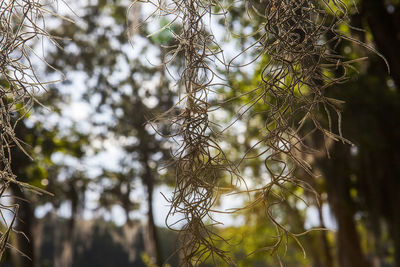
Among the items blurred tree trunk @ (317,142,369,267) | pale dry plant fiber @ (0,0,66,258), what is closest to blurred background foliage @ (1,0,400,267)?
blurred tree trunk @ (317,142,369,267)

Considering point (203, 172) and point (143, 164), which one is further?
point (143, 164)

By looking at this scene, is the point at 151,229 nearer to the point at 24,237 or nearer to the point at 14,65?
the point at 24,237

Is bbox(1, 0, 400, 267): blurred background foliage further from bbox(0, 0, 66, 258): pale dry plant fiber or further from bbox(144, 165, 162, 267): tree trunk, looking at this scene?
bbox(0, 0, 66, 258): pale dry plant fiber

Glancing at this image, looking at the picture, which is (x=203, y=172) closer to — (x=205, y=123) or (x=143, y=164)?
(x=205, y=123)

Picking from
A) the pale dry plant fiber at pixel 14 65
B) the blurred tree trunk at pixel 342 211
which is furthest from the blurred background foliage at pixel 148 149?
the pale dry plant fiber at pixel 14 65

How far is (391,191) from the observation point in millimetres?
6070

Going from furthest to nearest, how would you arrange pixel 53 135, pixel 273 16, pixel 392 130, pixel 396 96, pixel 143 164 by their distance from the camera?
pixel 143 164, pixel 392 130, pixel 396 96, pixel 53 135, pixel 273 16

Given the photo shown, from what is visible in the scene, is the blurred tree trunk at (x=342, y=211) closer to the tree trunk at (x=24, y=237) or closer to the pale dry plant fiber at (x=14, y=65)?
the tree trunk at (x=24, y=237)

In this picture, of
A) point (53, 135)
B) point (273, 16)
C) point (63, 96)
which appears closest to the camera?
point (273, 16)

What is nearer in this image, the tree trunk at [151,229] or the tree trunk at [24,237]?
the tree trunk at [24,237]

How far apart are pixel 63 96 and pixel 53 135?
224cm

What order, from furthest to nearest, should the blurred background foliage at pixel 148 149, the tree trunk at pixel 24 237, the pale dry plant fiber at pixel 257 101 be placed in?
the blurred background foliage at pixel 148 149 < the tree trunk at pixel 24 237 < the pale dry plant fiber at pixel 257 101

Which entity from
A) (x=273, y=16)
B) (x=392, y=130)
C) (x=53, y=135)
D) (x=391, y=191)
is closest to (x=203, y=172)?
(x=273, y=16)

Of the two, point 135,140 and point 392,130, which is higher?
point 135,140
